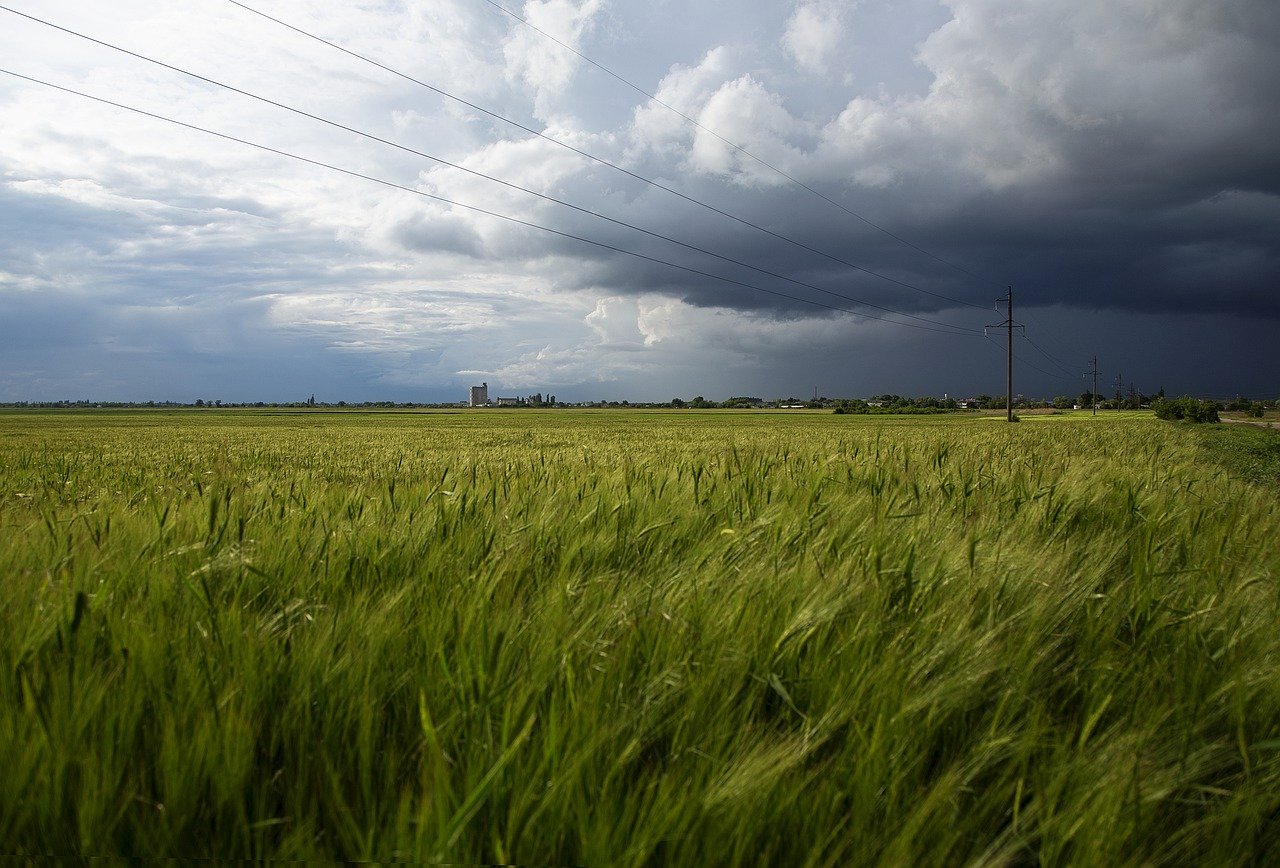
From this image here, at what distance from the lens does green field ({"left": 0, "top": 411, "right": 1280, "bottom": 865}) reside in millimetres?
934

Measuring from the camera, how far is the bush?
52750 mm

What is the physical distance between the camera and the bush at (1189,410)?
52750 mm

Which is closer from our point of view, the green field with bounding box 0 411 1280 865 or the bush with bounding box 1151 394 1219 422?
the green field with bounding box 0 411 1280 865

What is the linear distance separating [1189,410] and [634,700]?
71967 millimetres

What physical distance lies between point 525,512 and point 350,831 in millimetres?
2034

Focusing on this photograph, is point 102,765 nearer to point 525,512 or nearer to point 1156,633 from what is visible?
point 525,512

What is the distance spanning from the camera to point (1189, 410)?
5447cm

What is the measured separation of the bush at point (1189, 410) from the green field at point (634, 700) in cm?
6680

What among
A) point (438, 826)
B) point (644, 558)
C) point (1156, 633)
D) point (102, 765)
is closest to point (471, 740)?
point (438, 826)

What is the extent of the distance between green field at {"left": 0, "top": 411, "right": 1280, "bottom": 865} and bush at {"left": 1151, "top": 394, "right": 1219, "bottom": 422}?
66.8 meters

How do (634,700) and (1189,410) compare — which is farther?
(1189,410)

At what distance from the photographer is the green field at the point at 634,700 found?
934 millimetres

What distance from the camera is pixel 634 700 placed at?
4.00ft

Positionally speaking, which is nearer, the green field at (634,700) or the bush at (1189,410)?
the green field at (634,700)
